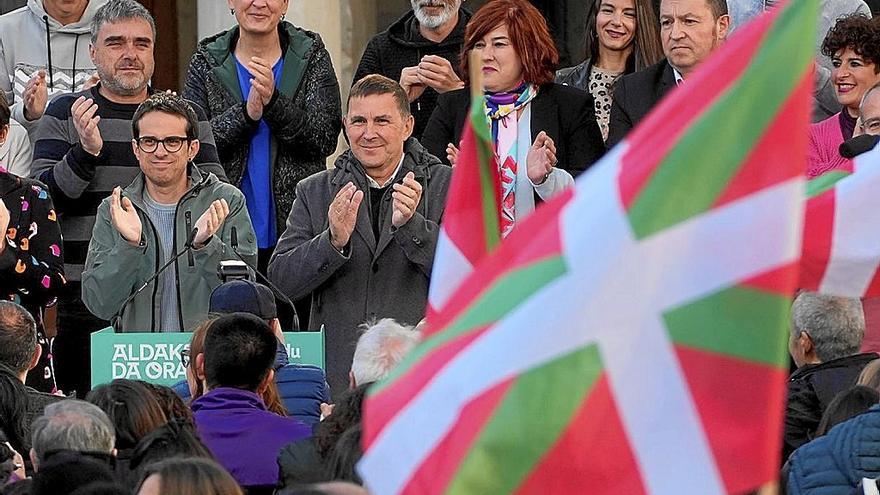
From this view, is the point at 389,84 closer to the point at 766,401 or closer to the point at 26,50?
the point at 26,50

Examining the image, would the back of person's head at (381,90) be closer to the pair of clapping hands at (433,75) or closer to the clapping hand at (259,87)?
the clapping hand at (259,87)

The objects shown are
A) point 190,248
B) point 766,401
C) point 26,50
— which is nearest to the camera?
point 766,401

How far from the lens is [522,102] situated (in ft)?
28.9

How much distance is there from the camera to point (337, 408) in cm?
575

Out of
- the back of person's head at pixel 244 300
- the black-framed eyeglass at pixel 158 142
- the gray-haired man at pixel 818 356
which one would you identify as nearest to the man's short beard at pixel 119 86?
the black-framed eyeglass at pixel 158 142

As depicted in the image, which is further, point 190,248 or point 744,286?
point 190,248

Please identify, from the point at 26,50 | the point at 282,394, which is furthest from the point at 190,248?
→ the point at 26,50

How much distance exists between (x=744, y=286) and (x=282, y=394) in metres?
3.67

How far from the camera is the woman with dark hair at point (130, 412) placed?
6000 mm

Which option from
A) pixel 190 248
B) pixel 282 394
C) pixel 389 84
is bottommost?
pixel 282 394

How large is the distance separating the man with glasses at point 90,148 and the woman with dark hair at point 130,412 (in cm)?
265

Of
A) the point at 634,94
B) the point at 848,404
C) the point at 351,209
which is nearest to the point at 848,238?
the point at 848,404

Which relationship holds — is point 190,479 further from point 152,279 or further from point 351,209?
point 351,209

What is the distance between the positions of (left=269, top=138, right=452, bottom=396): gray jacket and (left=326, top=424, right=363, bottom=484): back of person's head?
281cm
